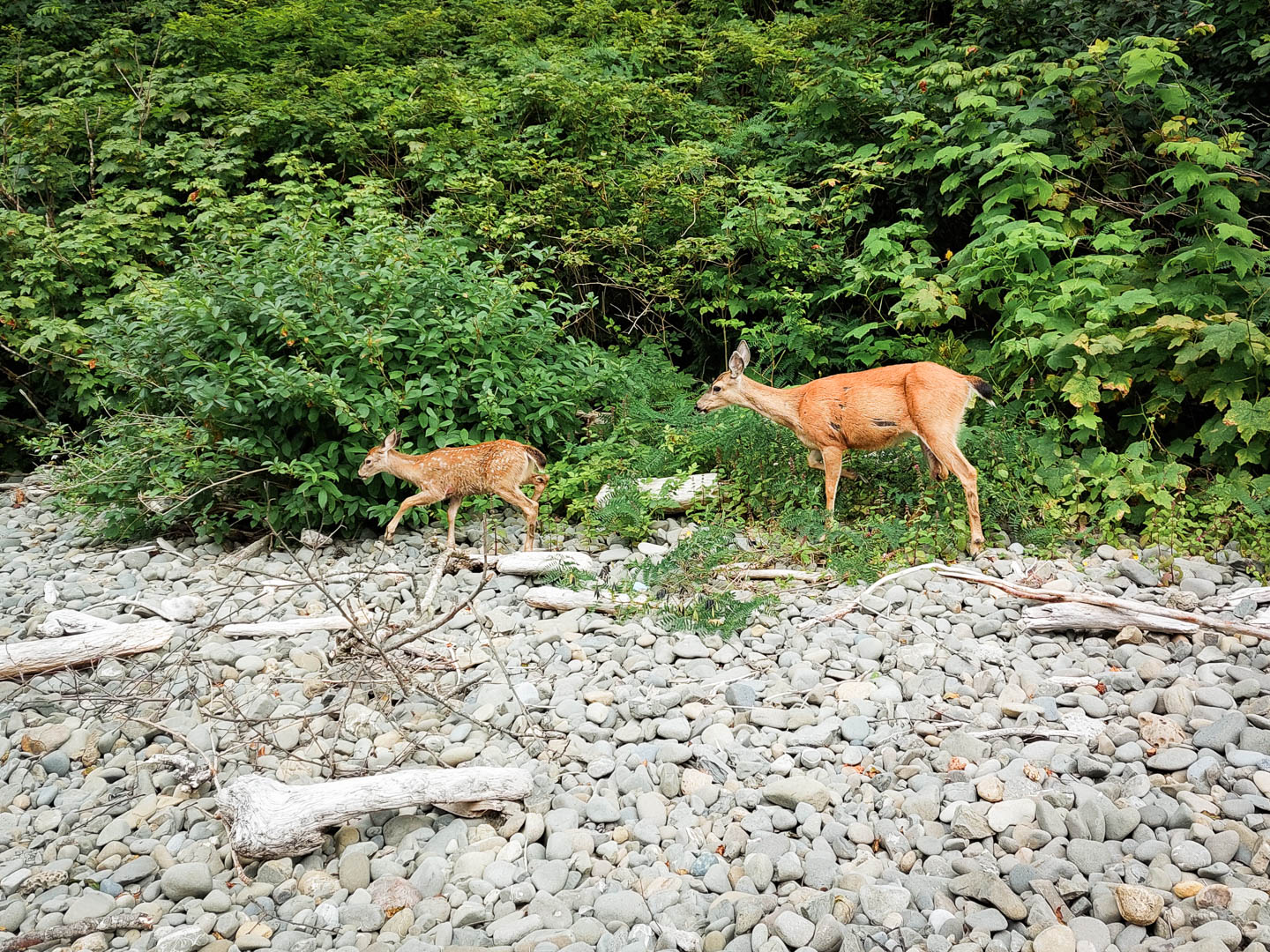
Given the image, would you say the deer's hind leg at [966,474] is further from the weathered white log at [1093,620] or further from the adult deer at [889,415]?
the weathered white log at [1093,620]

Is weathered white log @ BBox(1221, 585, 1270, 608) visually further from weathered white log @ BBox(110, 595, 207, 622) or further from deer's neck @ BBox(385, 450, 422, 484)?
weathered white log @ BBox(110, 595, 207, 622)

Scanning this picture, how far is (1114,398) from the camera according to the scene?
6.93 meters

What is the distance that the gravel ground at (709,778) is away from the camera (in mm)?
3301

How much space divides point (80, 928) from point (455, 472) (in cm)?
379

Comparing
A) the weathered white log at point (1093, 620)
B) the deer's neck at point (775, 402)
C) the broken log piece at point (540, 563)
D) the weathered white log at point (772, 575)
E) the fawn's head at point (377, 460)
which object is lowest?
the broken log piece at point (540, 563)

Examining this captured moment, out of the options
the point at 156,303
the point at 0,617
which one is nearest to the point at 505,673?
the point at 0,617

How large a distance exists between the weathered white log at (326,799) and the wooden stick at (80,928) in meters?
0.40

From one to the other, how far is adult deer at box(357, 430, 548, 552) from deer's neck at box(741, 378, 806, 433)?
174cm

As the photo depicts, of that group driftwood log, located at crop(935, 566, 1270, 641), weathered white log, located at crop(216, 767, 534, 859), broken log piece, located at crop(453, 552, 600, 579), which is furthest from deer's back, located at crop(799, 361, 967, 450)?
weathered white log, located at crop(216, 767, 534, 859)

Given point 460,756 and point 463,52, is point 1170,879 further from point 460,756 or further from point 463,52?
point 463,52

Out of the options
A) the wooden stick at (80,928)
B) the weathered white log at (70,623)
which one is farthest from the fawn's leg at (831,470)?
the weathered white log at (70,623)

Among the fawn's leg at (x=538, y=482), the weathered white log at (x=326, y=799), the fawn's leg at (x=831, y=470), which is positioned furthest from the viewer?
the fawn's leg at (x=538, y=482)

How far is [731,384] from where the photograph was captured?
22.5 ft

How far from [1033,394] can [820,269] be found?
8.57 ft
